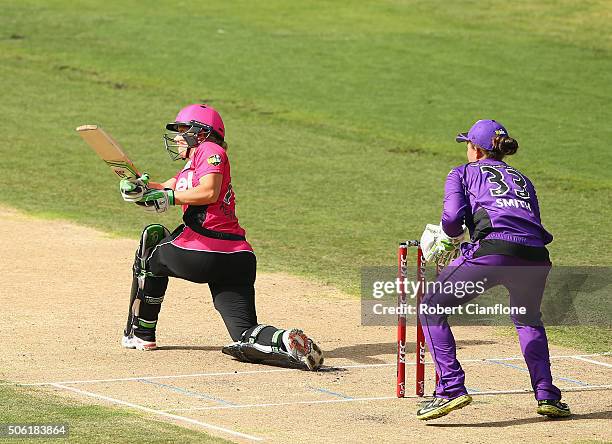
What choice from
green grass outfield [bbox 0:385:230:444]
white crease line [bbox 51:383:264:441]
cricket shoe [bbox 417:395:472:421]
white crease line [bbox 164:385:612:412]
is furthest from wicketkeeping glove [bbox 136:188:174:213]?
cricket shoe [bbox 417:395:472:421]

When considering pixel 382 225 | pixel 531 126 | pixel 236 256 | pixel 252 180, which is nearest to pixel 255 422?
pixel 236 256

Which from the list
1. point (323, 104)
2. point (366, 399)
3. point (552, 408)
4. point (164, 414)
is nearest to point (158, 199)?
point (164, 414)

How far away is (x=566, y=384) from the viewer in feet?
30.9

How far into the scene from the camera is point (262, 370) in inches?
382

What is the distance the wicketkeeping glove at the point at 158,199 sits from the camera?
9781 mm

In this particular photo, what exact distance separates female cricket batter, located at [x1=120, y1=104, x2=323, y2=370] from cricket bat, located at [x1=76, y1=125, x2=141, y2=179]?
14cm

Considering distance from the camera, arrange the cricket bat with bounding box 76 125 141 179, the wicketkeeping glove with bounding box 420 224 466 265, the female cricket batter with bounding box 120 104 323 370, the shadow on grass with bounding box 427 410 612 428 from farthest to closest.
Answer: the cricket bat with bounding box 76 125 141 179, the female cricket batter with bounding box 120 104 323 370, the wicketkeeping glove with bounding box 420 224 466 265, the shadow on grass with bounding box 427 410 612 428

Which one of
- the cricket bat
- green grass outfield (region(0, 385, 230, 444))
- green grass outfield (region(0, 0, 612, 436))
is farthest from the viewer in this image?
green grass outfield (region(0, 0, 612, 436))

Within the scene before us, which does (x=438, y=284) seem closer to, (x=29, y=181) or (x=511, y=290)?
(x=511, y=290)

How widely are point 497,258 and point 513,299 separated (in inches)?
13.2

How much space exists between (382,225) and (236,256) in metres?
6.61

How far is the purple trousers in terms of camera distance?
827cm

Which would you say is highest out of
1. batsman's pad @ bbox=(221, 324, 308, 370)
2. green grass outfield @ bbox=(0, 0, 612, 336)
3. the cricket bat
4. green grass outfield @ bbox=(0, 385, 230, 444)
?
green grass outfield @ bbox=(0, 0, 612, 336)

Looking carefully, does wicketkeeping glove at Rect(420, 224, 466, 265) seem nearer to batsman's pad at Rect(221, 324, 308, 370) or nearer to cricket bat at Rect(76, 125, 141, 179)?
batsman's pad at Rect(221, 324, 308, 370)
